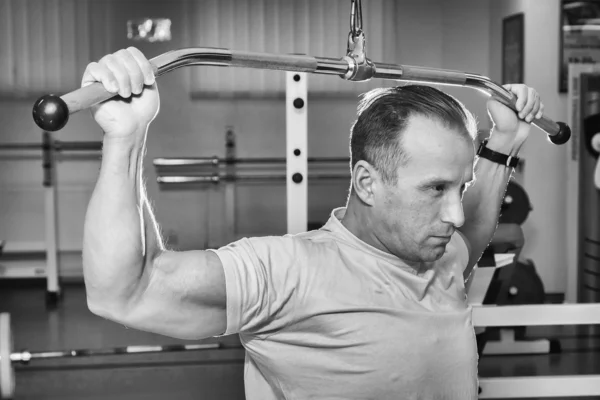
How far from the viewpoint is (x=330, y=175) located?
5809 millimetres

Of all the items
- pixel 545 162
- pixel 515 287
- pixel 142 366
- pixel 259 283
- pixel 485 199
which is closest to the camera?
pixel 259 283

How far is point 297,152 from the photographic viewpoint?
2.84m

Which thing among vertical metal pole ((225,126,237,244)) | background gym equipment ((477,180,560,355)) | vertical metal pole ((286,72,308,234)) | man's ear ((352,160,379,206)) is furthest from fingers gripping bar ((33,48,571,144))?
vertical metal pole ((225,126,237,244))

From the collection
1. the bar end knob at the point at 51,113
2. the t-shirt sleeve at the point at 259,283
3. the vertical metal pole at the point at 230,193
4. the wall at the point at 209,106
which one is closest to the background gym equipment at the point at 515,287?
the wall at the point at 209,106

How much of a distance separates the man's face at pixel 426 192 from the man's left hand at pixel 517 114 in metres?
0.33

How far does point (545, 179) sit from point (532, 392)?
2625 mm

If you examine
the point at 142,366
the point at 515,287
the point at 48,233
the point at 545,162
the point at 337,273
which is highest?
the point at 545,162

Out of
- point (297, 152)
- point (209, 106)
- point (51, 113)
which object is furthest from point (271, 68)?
point (209, 106)

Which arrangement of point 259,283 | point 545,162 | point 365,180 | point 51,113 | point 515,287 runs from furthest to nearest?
point 545,162, point 515,287, point 365,180, point 259,283, point 51,113

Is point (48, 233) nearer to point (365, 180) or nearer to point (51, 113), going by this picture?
point (365, 180)

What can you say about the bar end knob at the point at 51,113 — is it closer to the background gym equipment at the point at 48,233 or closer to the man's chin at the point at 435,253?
the man's chin at the point at 435,253

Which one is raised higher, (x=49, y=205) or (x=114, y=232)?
(x=114, y=232)

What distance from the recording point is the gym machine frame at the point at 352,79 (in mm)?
767

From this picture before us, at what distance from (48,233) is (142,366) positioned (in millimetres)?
1852
